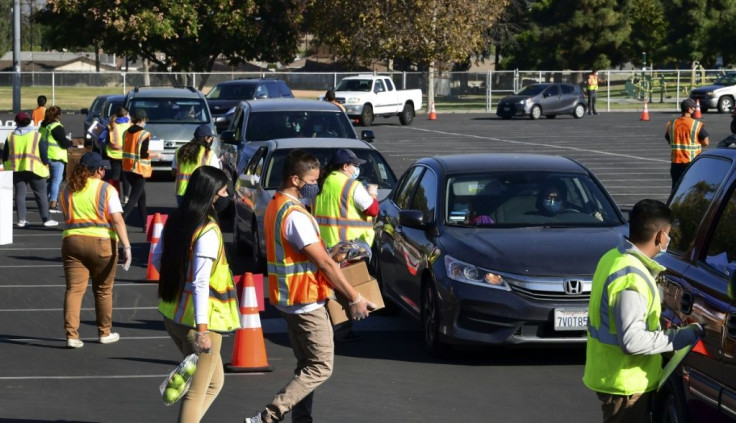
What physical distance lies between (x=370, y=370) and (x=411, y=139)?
3002 centimetres

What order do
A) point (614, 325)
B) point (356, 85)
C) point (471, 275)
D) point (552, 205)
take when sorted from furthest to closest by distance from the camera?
1. point (356, 85)
2. point (552, 205)
3. point (471, 275)
4. point (614, 325)

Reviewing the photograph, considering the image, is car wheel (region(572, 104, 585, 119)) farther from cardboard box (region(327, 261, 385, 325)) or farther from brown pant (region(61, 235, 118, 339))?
cardboard box (region(327, 261, 385, 325))

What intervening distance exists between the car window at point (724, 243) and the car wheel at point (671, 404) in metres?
0.56

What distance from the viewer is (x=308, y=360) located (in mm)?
7457

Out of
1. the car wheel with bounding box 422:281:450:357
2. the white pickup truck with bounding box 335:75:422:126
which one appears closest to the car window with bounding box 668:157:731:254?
the car wheel with bounding box 422:281:450:357

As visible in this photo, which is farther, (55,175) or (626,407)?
(55,175)

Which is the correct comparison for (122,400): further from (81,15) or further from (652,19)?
(652,19)

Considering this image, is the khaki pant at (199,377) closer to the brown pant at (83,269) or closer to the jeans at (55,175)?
the brown pant at (83,269)

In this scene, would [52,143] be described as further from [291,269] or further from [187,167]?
[291,269]

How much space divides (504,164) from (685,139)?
30.4 feet

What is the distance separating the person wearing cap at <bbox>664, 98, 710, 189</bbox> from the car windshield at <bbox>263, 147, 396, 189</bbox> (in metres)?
6.32

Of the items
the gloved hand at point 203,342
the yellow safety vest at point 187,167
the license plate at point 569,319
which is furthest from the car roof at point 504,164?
the gloved hand at point 203,342

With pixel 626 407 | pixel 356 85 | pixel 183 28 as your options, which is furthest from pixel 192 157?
pixel 183 28

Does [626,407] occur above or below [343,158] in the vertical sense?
below
